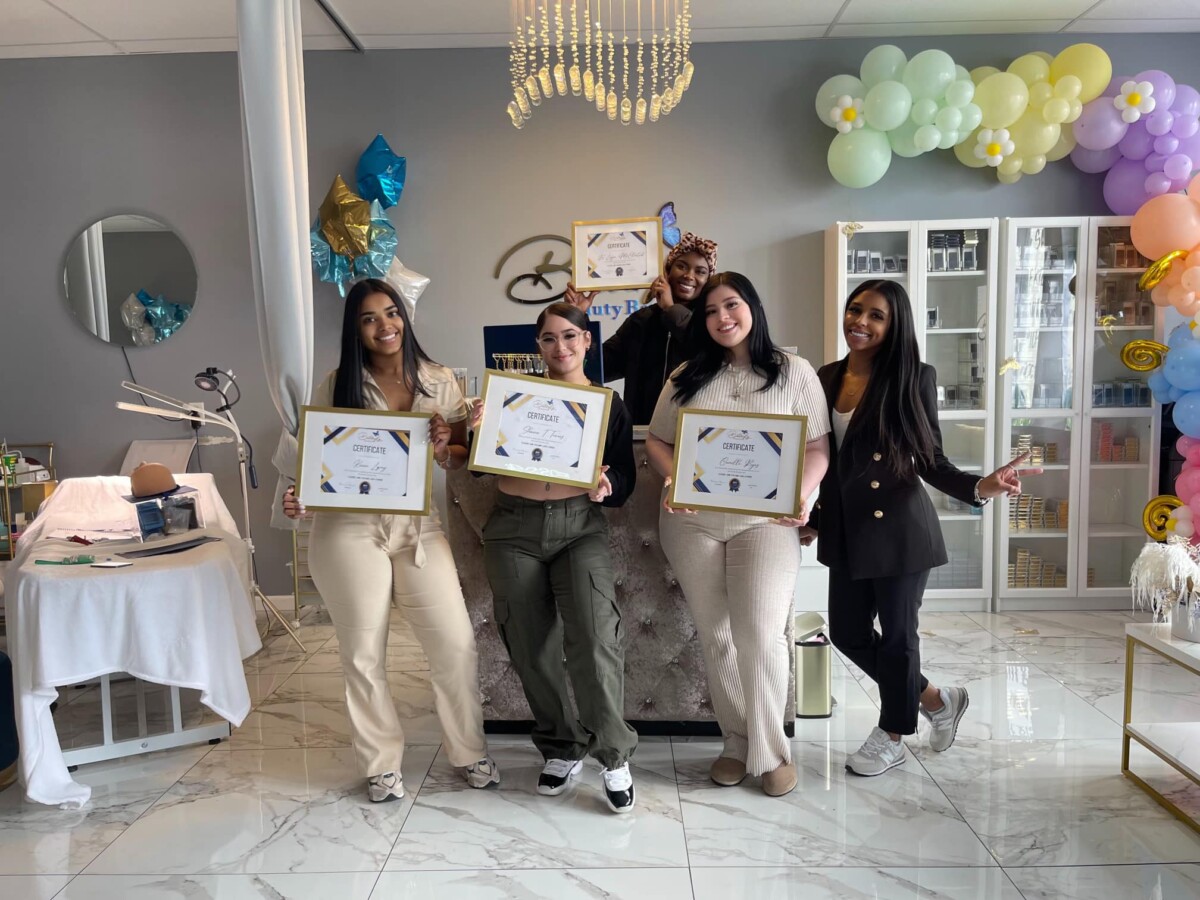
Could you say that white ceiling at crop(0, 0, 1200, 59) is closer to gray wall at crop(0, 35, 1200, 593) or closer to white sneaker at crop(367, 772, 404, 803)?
gray wall at crop(0, 35, 1200, 593)

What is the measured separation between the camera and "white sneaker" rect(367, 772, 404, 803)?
2521 mm

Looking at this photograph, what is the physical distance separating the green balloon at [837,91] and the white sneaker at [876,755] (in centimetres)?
309

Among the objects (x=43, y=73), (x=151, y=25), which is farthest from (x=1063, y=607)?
(x=43, y=73)

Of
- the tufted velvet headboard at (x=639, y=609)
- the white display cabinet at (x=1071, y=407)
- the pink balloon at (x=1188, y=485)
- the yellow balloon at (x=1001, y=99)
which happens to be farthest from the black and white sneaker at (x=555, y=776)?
the yellow balloon at (x=1001, y=99)

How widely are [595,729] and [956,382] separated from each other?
3.09 meters

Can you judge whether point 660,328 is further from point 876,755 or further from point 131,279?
point 131,279

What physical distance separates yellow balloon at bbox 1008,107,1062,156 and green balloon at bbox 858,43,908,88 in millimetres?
644

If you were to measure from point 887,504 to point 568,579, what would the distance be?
3.07 feet

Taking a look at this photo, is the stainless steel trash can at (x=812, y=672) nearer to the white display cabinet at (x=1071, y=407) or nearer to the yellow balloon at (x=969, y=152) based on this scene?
the white display cabinet at (x=1071, y=407)

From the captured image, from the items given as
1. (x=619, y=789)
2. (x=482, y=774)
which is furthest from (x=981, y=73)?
(x=482, y=774)

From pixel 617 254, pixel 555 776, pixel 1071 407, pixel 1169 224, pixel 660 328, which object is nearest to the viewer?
pixel 555 776

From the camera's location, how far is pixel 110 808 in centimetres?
255

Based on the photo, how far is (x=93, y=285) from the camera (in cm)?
470

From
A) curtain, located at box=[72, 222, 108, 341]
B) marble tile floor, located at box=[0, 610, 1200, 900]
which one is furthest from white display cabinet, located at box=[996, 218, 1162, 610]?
curtain, located at box=[72, 222, 108, 341]
